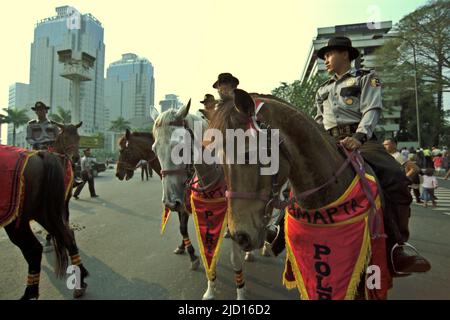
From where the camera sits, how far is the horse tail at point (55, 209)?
3604 millimetres

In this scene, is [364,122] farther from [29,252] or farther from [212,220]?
[29,252]

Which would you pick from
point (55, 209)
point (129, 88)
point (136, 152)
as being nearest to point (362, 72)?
point (55, 209)

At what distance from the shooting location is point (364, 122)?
2.33 m

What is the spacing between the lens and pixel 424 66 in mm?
24203

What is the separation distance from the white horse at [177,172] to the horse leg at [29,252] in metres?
1.68

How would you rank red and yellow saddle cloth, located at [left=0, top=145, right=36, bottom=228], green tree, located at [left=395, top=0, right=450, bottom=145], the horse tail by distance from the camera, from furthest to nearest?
green tree, located at [left=395, top=0, right=450, bottom=145]
the horse tail
red and yellow saddle cloth, located at [left=0, top=145, right=36, bottom=228]

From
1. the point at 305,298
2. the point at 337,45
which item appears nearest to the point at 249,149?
the point at 305,298

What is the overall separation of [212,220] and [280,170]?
6.85ft

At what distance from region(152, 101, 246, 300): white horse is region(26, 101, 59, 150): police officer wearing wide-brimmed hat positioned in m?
3.34

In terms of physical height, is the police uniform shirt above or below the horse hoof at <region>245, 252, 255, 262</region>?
above

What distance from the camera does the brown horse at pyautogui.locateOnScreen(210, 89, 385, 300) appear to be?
5.42 feet

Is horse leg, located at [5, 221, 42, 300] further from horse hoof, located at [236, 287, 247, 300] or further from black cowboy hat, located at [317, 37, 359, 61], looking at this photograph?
black cowboy hat, located at [317, 37, 359, 61]

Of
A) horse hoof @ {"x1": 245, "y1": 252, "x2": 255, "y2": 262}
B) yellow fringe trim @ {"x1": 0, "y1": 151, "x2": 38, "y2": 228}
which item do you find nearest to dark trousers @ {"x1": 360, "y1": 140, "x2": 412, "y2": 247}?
horse hoof @ {"x1": 245, "y1": 252, "x2": 255, "y2": 262}
